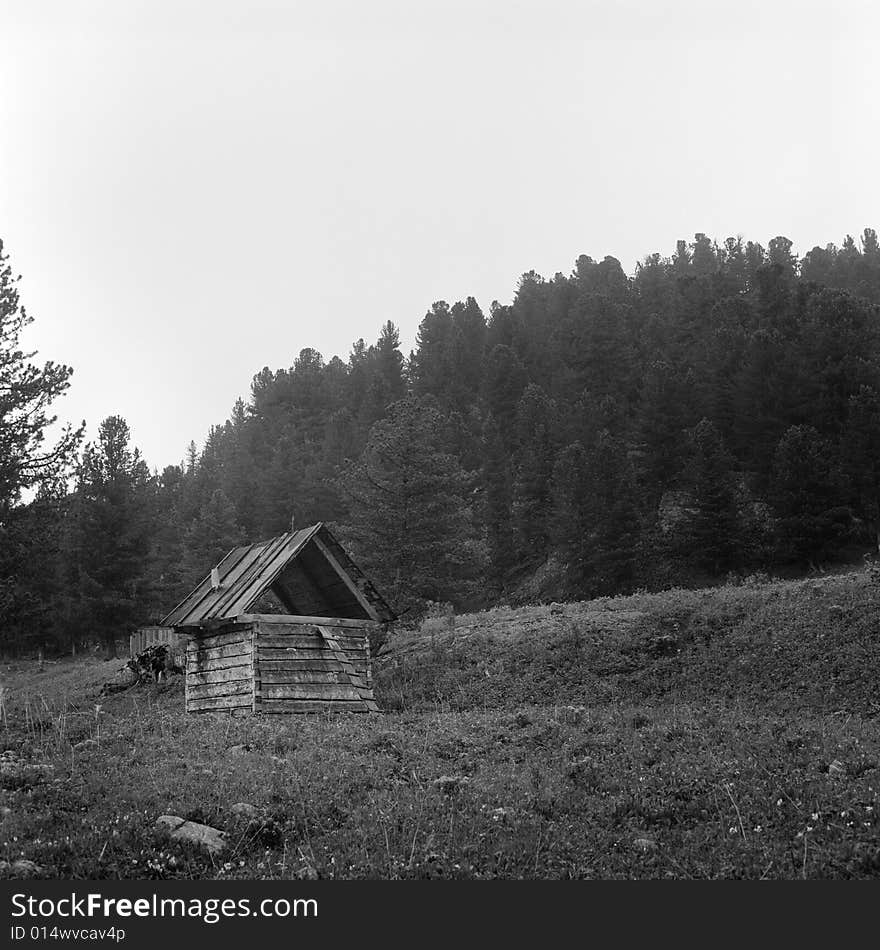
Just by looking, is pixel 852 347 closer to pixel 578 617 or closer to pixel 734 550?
pixel 734 550

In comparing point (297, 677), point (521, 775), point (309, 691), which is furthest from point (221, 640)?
A: point (521, 775)

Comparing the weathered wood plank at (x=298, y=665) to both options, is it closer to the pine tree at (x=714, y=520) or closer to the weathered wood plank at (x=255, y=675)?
the weathered wood plank at (x=255, y=675)

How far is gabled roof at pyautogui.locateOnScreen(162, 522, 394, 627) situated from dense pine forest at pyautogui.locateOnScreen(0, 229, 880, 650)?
10.9 m

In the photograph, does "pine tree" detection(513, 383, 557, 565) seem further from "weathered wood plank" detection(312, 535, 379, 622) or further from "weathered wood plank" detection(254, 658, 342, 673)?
"weathered wood plank" detection(254, 658, 342, 673)

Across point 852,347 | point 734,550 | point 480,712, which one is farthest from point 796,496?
point 480,712

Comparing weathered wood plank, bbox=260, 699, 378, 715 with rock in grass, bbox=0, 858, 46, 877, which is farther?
weathered wood plank, bbox=260, 699, 378, 715

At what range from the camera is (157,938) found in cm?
663

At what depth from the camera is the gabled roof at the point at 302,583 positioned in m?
21.2

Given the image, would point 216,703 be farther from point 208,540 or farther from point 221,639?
point 208,540

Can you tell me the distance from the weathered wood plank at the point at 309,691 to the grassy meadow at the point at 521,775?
1012mm

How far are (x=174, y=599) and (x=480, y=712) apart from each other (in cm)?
4727

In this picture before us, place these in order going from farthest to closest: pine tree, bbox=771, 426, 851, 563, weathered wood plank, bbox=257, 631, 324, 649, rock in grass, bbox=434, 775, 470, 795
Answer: pine tree, bbox=771, 426, 851, 563
weathered wood plank, bbox=257, 631, 324, 649
rock in grass, bbox=434, 775, 470, 795

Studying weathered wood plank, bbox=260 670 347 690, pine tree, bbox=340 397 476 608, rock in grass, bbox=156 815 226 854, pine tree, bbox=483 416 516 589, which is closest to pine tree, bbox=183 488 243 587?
pine tree, bbox=483 416 516 589

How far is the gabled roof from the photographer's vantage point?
2125 cm
